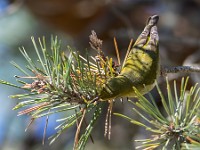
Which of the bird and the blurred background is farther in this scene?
the blurred background

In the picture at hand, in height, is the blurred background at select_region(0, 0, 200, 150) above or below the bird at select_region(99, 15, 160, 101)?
above

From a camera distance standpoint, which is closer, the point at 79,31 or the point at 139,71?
the point at 139,71

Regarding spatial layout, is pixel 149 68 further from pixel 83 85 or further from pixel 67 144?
pixel 67 144

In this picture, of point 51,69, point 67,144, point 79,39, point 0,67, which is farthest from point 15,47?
point 51,69

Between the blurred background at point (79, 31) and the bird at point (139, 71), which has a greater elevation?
the blurred background at point (79, 31)
